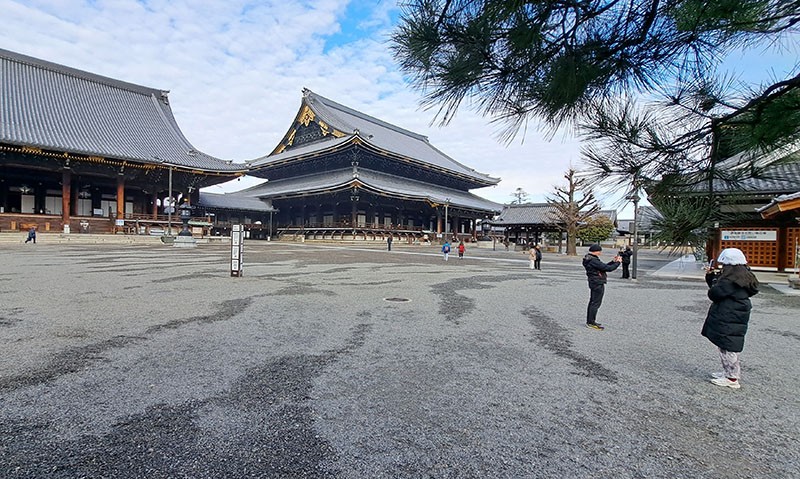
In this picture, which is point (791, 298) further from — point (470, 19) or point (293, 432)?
point (293, 432)

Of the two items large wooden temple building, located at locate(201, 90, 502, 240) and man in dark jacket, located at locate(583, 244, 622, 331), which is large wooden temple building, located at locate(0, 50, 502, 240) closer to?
large wooden temple building, located at locate(201, 90, 502, 240)

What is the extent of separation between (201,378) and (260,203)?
3839 centimetres

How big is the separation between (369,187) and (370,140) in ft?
23.3

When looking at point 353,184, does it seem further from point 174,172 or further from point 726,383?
point 726,383

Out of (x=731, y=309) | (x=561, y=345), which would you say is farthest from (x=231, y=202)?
(x=731, y=309)

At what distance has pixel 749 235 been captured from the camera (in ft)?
55.2

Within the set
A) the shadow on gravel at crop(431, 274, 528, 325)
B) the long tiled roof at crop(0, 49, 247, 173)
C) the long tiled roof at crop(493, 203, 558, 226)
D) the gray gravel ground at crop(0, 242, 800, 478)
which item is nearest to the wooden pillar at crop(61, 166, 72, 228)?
the long tiled roof at crop(0, 49, 247, 173)

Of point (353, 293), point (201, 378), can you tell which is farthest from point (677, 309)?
point (201, 378)

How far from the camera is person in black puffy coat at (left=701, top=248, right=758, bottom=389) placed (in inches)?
143

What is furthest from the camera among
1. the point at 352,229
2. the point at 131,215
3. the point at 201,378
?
the point at 352,229

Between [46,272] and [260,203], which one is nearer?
[46,272]

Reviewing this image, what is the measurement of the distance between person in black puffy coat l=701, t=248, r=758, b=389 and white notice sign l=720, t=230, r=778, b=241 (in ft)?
56.6

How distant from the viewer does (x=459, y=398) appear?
11.1 feet

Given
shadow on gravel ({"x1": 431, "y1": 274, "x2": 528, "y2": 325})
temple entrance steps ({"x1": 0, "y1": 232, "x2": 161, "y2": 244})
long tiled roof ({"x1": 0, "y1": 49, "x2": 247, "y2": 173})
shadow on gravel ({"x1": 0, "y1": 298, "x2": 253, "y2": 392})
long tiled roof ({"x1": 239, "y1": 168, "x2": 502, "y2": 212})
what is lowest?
shadow on gravel ({"x1": 431, "y1": 274, "x2": 528, "y2": 325})
